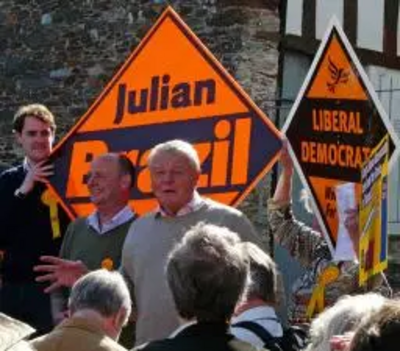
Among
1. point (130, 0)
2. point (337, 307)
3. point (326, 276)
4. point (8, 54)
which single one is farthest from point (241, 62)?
point (337, 307)

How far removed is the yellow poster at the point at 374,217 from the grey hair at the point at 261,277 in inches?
29.6

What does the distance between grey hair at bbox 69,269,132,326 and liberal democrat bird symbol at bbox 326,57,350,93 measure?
6.01 feet

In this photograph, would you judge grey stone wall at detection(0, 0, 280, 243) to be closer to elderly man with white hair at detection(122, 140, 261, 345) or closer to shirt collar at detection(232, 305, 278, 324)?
elderly man with white hair at detection(122, 140, 261, 345)

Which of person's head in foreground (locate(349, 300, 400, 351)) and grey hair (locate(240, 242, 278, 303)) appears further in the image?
grey hair (locate(240, 242, 278, 303))

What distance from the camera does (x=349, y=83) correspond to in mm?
5391

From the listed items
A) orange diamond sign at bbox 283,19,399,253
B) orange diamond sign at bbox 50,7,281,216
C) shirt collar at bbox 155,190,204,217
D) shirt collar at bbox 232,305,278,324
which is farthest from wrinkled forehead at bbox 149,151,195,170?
shirt collar at bbox 232,305,278,324

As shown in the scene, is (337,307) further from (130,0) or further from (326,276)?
(130,0)

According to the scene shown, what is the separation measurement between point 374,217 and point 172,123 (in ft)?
4.64

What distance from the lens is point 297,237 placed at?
5.58 m

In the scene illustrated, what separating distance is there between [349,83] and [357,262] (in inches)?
38.4

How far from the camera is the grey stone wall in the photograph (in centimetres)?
1082

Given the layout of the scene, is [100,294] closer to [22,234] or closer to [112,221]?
[112,221]

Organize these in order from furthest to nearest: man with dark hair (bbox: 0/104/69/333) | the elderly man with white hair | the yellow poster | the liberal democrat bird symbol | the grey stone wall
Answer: the grey stone wall
man with dark hair (bbox: 0/104/69/333)
the liberal democrat bird symbol
the elderly man with white hair
the yellow poster

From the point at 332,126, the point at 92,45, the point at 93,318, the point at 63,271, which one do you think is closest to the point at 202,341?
the point at 93,318
